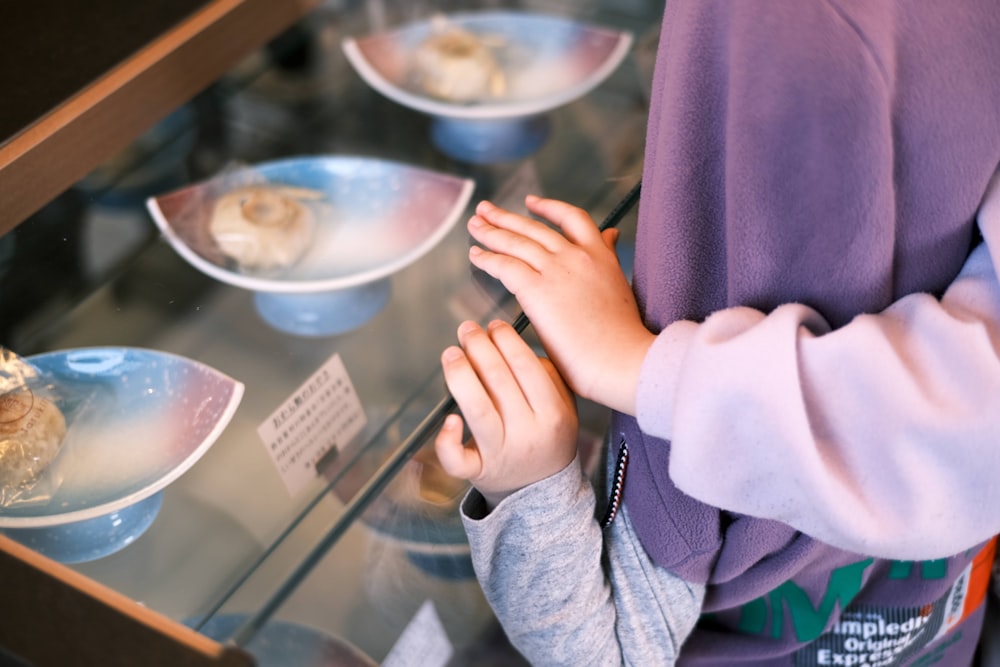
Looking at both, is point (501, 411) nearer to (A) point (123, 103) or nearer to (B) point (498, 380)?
(B) point (498, 380)

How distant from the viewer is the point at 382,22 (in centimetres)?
103

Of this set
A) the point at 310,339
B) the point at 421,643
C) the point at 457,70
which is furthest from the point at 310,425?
the point at 457,70

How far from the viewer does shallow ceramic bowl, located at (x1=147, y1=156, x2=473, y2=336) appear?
30.6 inches

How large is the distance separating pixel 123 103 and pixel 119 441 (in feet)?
0.81

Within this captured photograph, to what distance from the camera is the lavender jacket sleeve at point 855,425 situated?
0.50 meters

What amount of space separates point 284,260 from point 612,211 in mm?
281

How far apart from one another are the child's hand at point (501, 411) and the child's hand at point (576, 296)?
0.02m

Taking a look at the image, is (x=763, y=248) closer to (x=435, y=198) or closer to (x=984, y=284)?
(x=984, y=284)

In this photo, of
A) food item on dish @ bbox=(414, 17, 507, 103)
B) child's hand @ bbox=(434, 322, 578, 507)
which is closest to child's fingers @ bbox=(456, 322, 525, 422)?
child's hand @ bbox=(434, 322, 578, 507)

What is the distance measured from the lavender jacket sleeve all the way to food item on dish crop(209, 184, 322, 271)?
0.40 meters

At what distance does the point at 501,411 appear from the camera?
1.91 feet

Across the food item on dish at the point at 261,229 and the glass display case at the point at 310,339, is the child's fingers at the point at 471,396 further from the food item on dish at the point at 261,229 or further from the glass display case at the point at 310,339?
the food item on dish at the point at 261,229

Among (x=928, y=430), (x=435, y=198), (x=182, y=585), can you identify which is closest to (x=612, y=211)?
(x=435, y=198)

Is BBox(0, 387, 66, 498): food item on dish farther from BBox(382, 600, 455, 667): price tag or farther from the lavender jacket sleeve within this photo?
the lavender jacket sleeve
